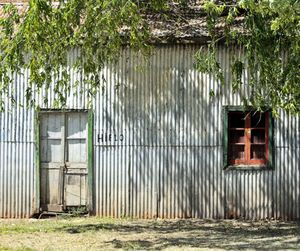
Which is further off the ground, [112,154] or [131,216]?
[112,154]

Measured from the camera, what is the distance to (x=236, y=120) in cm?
1334

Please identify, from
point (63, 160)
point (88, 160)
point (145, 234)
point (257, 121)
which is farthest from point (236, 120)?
point (63, 160)

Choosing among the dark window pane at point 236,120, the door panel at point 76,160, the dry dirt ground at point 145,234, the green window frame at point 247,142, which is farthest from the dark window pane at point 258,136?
the door panel at point 76,160

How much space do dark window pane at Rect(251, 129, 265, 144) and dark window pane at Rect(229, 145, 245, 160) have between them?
280 millimetres

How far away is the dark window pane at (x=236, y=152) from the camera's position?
13.3 metres

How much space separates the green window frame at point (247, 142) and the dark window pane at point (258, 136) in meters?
0.02

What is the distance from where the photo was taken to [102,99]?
43.5 ft

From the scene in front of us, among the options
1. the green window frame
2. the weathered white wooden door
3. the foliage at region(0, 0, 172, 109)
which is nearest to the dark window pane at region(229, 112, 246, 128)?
the green window frame

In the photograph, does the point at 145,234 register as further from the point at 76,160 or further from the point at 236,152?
the point at 236,152

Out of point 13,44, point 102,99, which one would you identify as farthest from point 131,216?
point 13,44

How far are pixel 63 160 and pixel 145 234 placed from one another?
2750mm

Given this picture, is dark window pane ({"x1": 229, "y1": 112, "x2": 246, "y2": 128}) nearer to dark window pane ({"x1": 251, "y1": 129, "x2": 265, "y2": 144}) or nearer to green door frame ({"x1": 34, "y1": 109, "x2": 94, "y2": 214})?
dark window pane ({"x1": 251, "y1": 129, "x2": 265, "y2": 144})

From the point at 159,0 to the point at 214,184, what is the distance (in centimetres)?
455

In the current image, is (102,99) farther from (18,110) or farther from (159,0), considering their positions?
(159,0)
